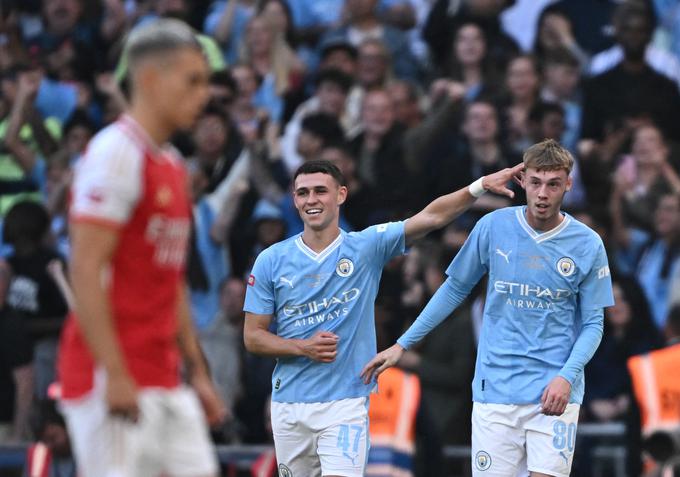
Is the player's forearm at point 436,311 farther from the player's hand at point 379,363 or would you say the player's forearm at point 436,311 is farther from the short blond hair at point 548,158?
the short blond hair at point 548,158

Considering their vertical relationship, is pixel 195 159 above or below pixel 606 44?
below

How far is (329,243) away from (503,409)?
4.67 ft

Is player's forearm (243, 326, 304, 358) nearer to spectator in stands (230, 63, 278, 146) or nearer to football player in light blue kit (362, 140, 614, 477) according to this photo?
football player in light blue kit (362, 140, 614, 477)

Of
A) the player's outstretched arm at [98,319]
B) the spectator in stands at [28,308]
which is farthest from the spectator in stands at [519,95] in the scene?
the player's outstretched arm at [98,319]

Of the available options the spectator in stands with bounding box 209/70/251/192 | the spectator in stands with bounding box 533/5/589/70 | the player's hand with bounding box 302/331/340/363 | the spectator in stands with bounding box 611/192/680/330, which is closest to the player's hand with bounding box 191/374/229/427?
the player's hand with bounding box 302/331/340/363

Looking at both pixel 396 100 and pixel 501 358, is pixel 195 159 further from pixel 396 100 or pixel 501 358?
pixel 501 358

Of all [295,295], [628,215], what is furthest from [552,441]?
[628,215]

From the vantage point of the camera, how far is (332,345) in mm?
8359

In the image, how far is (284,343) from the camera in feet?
27.7

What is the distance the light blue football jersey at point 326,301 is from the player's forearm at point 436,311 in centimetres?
24

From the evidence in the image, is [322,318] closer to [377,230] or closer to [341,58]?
[377,230]

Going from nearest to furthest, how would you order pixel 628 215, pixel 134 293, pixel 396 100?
pixel 134 293 → pixel 628 215 → pixel 396 100

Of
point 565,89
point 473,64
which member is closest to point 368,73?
point 473,64

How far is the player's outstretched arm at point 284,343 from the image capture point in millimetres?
8352
